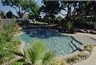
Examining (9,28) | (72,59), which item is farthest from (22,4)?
(72,59)

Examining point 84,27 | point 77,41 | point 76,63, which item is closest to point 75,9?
point 84,27

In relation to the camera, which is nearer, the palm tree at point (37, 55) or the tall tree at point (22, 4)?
the palm tree at point (37, 55)

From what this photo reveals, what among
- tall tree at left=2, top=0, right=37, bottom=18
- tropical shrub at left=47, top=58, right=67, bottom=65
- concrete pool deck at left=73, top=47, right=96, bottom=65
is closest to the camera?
tropical shrub at left=47, top=58, right=67, bottom=65

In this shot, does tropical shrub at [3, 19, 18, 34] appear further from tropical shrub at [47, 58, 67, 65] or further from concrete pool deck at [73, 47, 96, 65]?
concrete pool deck at [73, 47, 96, 65]

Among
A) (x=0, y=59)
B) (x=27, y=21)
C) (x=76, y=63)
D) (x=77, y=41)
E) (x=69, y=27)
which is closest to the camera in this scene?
(x=0, y=59)

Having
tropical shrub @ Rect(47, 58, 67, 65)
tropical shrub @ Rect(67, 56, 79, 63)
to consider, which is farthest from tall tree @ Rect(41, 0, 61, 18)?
tropical shrub @ Rect(47, 58, 67, 65)

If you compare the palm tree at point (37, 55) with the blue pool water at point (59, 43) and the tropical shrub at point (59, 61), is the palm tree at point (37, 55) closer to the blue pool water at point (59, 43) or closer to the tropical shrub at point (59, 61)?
the tropical shrub at point (59, 61)

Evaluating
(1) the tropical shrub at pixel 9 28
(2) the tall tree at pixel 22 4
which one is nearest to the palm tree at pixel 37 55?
(1) the tropical shrub at pixel 9 28

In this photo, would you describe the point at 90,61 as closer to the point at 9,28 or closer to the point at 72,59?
the point at 72,59

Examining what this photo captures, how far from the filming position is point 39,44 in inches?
348

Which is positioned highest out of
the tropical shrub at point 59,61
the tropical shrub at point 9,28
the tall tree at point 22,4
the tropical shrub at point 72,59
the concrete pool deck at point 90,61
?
the tall tree at point 22,4

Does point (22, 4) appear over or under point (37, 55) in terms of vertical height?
under

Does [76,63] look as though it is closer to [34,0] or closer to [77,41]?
[77,41]

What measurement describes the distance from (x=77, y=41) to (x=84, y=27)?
12.8 meters
